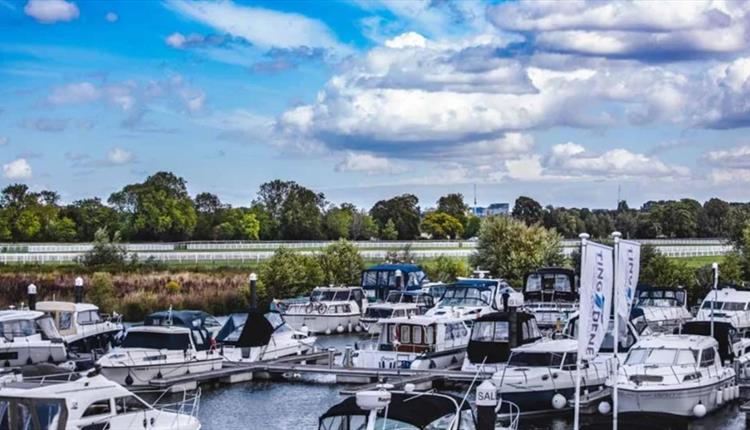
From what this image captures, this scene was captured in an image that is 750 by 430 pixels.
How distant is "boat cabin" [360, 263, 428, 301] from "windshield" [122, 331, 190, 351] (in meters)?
27.1

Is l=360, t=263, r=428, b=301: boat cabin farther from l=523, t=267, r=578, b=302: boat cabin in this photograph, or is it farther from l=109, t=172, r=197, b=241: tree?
l=109, t=172, r=197, b=241: tree

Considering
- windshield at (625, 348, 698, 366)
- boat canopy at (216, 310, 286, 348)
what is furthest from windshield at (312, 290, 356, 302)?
windshield at (625, 348, 698, 366)

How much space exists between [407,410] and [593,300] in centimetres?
426

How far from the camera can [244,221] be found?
159 metres

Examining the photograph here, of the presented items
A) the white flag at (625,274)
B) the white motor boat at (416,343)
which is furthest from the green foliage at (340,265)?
the white flag at (625,274)

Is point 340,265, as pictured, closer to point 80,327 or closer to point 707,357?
point 80,327

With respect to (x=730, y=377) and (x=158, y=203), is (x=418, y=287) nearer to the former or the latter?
(x=730, y=377)

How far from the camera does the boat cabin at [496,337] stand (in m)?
38.7

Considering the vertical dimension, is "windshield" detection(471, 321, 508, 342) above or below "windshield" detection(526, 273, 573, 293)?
below

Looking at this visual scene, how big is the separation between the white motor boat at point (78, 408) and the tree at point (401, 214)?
5820 inches

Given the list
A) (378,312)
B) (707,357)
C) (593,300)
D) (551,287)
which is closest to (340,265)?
(378,312)

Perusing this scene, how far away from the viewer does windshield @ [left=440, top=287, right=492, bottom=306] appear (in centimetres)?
5494

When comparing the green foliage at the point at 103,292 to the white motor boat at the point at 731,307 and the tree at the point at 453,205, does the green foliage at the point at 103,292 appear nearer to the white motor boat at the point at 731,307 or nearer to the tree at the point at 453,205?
the white motor boat at the point at 731,307

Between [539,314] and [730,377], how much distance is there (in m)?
19.2
